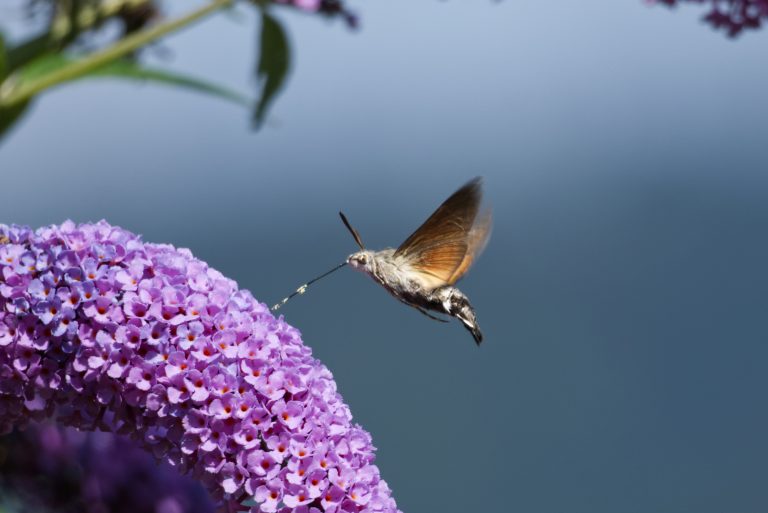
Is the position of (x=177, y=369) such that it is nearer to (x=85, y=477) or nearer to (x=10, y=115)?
(x=85, y=477)

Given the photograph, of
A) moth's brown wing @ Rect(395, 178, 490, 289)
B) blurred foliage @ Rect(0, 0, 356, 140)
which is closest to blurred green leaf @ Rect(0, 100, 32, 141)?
blurred foliage @ Rect(0, 0, 356, 140)

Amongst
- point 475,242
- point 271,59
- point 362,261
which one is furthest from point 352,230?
point 271,59

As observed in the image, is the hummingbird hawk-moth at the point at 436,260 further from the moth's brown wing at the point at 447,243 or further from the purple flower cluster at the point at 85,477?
the purple flower cluster at the point at 85,477

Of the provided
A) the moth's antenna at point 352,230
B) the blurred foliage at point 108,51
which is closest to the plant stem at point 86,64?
the blurred foliage at point 108,51

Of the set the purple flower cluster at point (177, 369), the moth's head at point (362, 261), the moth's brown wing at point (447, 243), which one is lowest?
the purple flower cluster at point (177, 369)

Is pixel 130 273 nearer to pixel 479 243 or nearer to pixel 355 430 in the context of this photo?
pixel 355 430

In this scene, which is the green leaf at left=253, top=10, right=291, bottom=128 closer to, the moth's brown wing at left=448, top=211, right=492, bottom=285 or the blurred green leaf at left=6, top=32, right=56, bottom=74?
the blurred green leaf at left=6, top=32, right=56, bottom=74
